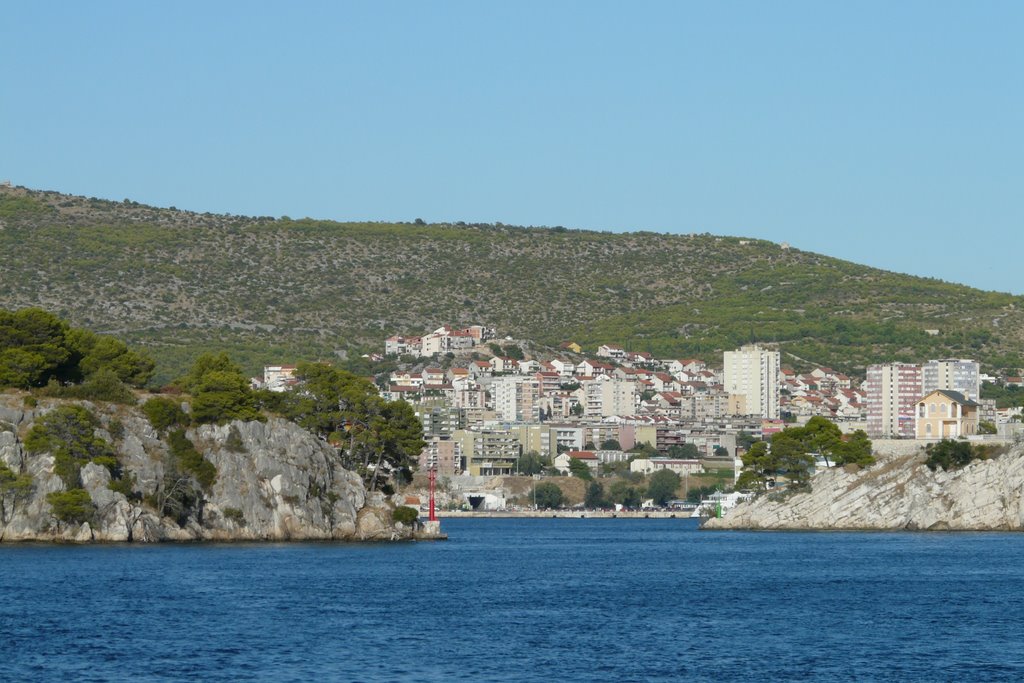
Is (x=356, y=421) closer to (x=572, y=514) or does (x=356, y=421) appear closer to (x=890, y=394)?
(x=572, y=514)

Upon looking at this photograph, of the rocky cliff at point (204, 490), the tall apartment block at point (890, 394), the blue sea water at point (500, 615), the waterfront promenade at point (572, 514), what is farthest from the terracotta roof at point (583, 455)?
the blue sea water at point (500, 615)

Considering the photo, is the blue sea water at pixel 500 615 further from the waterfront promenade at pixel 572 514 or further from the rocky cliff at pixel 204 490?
the waterfront promenade at pixel 572 514

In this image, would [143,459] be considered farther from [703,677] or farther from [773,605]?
[703,677]

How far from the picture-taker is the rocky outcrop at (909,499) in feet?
322

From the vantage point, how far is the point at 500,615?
169 ft

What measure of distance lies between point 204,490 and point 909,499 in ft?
130

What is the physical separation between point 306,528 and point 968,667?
1840 inches

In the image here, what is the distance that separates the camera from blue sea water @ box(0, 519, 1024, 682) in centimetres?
4053

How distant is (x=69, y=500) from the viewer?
7456 centimetres

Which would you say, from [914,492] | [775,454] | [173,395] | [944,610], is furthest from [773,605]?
[775,454]

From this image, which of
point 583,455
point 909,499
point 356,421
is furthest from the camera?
point 583,455

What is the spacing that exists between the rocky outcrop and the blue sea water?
18.9 meters

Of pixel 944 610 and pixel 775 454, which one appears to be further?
pixel 775 454

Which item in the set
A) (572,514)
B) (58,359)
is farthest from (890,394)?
(58,359)
